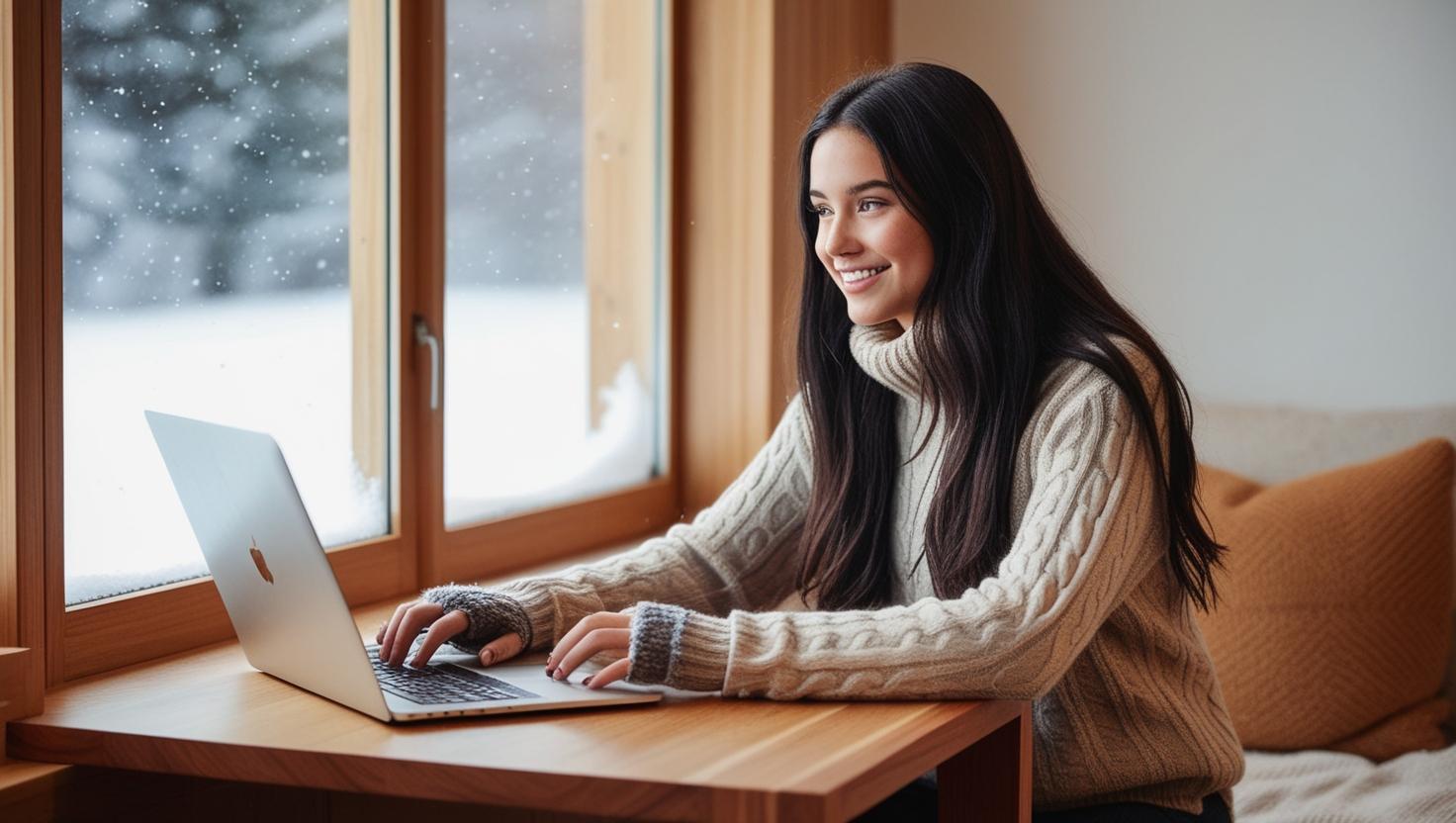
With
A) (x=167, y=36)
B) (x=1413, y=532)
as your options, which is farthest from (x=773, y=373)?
(x=167, y=36)

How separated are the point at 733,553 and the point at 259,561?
57cm

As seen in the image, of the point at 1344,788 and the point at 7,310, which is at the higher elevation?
the point at 7,310

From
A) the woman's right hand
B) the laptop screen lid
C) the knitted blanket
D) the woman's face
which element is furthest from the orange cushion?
the laptop screen lid

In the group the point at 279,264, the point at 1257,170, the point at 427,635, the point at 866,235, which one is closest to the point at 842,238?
the point at 866,235

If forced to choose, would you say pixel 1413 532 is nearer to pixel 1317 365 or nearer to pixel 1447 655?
pixel 1447 655

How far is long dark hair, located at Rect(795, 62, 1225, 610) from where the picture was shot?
1401 mm

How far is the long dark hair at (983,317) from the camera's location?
140cm

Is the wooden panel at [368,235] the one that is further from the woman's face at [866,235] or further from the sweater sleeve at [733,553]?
the woman's face at [866,235]

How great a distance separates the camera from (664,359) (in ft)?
8.75

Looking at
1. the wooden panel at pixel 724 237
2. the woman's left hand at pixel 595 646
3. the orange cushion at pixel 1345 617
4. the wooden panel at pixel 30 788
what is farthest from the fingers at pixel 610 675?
the wooden panel at pixel 724 237

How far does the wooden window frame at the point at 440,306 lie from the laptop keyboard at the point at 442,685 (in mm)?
317

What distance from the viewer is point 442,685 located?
126 centimetres

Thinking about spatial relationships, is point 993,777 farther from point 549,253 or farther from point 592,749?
point 549,253

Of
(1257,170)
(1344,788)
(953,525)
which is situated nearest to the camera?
(953,525)
